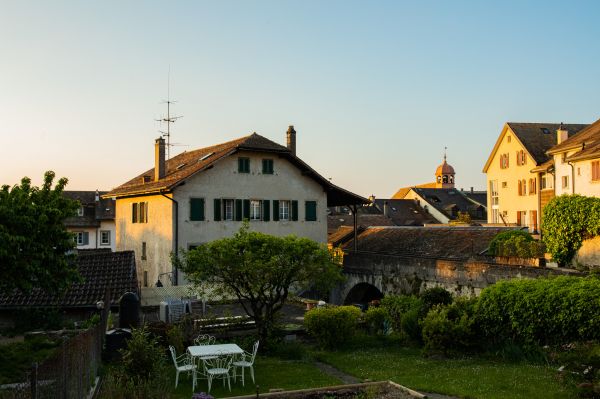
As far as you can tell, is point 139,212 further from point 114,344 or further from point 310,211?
point 114,344

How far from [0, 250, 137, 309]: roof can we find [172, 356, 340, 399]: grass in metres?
7.26

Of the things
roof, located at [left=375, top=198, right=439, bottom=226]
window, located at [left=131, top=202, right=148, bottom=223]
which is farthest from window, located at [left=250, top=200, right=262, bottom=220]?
roof, located at [left=375, top=198, right=439, bottom=226]

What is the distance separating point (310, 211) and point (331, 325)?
16780mm

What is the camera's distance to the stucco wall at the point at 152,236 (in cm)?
3066

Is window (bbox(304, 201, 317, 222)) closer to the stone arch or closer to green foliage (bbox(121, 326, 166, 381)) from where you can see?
the stone arch

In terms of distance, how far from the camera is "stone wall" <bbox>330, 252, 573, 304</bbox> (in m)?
20.9

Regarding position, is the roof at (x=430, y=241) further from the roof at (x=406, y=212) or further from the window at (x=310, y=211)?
the roof at (x=406, y=212)

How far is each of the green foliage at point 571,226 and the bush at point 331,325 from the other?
42.7 ft

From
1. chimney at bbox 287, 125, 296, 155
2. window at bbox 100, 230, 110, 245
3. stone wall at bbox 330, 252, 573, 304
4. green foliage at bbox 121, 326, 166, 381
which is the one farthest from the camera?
window at bbox 100, 230, 110, 245

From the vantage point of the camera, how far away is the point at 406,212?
232ft

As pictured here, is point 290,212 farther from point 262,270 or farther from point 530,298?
point 530,298

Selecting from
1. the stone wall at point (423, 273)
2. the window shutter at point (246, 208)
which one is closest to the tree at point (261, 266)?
the stone wall at point (423, 273)

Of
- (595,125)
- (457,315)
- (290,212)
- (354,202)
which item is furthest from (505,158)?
(457,315)

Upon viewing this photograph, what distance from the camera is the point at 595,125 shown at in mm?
33312
